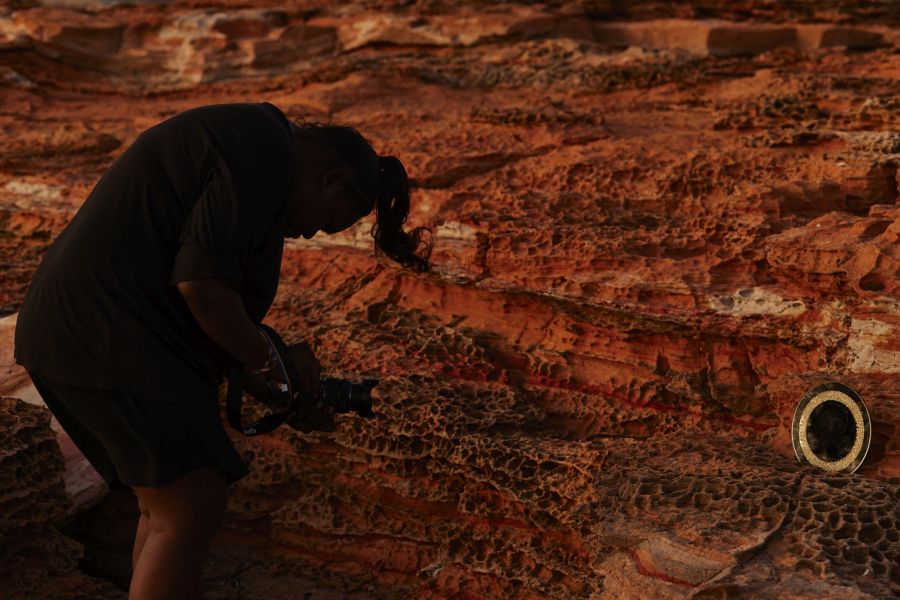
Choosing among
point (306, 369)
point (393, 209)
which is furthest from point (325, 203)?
point (306, 369)

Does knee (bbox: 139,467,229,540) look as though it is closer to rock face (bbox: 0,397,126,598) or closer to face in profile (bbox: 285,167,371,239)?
face in profile (bbox: 285,167,371,239)

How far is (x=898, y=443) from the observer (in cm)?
323

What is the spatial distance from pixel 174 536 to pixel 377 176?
1043 millimetres

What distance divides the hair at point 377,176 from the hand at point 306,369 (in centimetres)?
42

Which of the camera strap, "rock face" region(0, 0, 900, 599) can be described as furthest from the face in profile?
"rock face" region(0, 0, 900, 599)

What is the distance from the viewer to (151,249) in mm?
2301

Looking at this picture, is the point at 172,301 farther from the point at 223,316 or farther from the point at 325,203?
the point at 325,203

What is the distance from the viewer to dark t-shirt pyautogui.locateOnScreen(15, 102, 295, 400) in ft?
7.50

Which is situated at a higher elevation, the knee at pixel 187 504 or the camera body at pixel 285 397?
the camera body at pixel 285 397

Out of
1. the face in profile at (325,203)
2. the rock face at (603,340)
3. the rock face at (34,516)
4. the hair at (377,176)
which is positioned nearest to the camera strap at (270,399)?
the face in profile at (325,203)

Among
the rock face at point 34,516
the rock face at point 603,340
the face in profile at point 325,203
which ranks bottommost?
the rock face at point 34,516

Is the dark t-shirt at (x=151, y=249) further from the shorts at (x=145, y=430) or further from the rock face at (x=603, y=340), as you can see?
the rock face at (x=603, y=340)

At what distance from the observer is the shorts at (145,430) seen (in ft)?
7.71

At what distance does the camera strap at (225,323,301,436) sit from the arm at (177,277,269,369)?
150 millimetres
